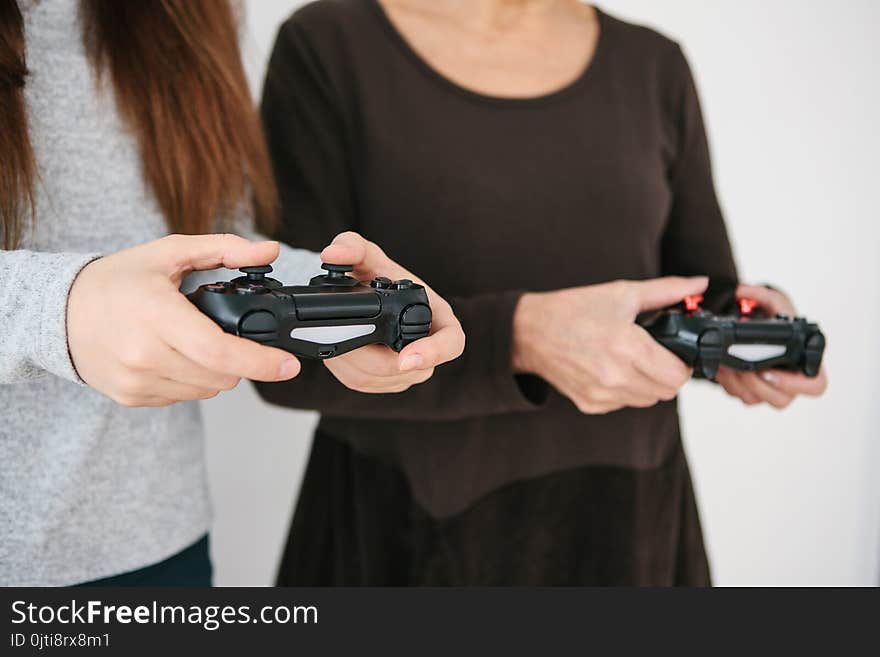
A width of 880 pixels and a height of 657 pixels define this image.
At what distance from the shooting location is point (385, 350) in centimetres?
29

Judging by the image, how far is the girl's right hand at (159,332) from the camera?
0.80ft

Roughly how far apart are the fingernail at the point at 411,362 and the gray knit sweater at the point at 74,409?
0.31ft

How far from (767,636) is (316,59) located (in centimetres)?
41

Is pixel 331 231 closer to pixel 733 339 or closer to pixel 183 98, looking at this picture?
pixel 183 98

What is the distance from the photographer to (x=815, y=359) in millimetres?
426

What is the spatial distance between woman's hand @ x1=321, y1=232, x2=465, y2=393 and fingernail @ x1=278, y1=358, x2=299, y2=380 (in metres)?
0.04

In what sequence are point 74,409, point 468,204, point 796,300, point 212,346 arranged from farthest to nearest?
point 796,300 → point 468,204 → point 74,409 → point 212,346

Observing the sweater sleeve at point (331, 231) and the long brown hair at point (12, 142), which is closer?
the long brown hair at point (12, 142)

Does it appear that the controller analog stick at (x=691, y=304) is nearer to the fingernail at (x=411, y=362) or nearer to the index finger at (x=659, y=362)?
the index finger at (x=659, y=362)

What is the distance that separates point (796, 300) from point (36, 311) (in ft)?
2.65

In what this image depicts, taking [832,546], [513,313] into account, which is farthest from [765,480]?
[513,313]

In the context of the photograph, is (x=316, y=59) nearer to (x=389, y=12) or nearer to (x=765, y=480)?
(x=389, y=12)

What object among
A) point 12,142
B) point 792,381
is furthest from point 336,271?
point 792,381

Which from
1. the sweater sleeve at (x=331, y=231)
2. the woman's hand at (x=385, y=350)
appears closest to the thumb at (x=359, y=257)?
the woman's hand at (x=385, y=350)
